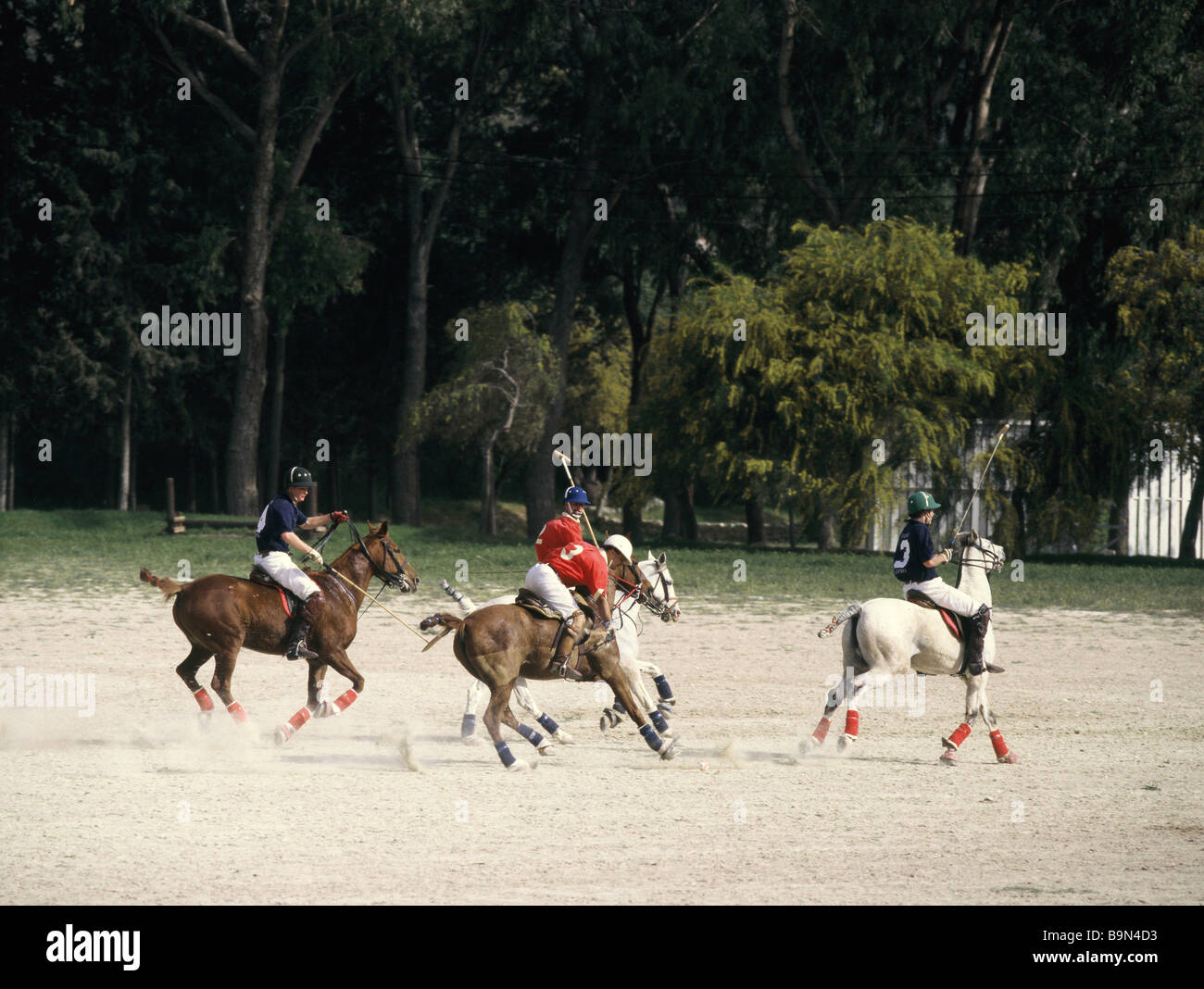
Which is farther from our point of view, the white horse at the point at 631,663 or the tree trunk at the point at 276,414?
the tree trunk at the point at 276,414

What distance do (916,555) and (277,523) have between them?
235 inches

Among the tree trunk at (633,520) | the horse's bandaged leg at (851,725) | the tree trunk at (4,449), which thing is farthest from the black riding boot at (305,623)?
the tree trunk at (4,449)

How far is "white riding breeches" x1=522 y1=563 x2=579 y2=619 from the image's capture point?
1303 cm

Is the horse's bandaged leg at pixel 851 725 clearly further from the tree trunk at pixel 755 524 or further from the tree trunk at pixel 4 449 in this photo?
the tree trunk at pixel 4 449

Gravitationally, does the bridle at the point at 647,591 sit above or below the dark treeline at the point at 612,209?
below

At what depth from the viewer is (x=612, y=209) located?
49094mm

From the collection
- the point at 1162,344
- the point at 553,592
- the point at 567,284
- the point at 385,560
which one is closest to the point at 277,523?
the point at 385,560

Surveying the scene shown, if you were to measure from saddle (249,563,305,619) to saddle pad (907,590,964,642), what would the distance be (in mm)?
5762

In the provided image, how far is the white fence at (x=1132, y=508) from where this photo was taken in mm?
41344

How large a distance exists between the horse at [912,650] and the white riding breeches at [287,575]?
4852 mm

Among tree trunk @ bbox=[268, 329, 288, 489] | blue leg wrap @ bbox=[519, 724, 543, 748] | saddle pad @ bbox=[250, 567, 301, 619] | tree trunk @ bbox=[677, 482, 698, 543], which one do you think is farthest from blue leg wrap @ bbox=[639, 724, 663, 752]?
tree trunk @ bbox=[268, 329, 288, 489]

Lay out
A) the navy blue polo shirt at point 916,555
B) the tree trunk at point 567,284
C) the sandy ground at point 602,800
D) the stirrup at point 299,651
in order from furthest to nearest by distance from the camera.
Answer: the tree trunk at point 567,284, the stirrup at point 299,651, the navy blue polo shirt at point 916,555, the sandy ground at point 602,800

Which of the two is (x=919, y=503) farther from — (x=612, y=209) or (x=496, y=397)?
(x=612, y=209)

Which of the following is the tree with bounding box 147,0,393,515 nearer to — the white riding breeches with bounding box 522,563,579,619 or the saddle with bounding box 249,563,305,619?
the saddle with bounding box 249,563,305,619
